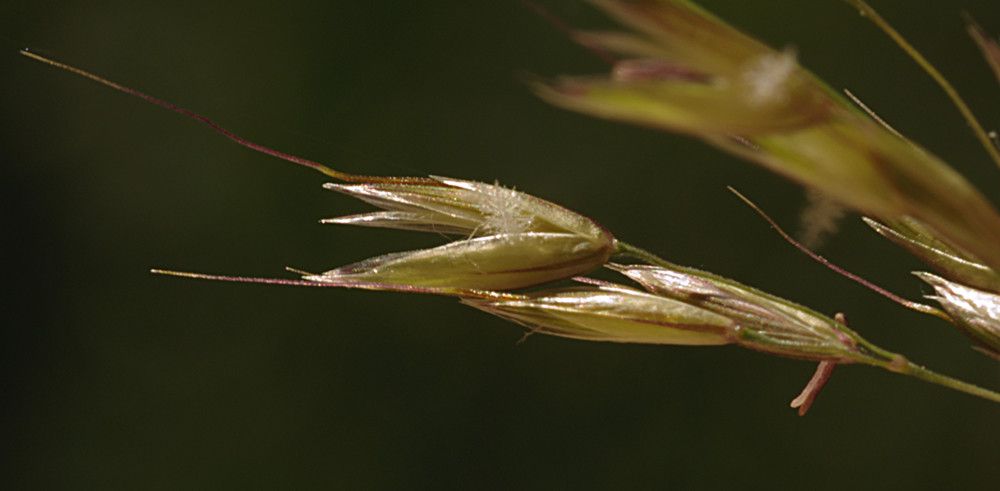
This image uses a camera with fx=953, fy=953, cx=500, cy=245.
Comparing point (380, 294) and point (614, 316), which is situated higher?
point (614, 316)

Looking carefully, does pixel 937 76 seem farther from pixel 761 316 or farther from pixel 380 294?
pixel 380 294

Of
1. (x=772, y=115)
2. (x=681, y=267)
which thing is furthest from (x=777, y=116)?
(x=681, y=267)

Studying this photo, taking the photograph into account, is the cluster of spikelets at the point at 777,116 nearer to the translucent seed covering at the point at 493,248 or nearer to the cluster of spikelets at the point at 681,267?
the cluster of spikelets at the point at 681,267

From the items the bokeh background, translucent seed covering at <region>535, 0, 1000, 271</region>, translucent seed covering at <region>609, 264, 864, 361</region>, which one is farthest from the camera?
the bokeh background

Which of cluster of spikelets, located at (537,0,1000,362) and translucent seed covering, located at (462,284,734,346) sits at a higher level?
cluster of spikelets, located at (537,0,1000,362)

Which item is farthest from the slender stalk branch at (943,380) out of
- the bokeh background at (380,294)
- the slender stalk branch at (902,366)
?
the bokeh background at (380,294)

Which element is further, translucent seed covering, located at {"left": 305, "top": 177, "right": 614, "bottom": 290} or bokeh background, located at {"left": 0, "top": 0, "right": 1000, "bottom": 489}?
bokeh background, located at {"left": 0, "top": 0, "right": 1000, "bottom": 489}

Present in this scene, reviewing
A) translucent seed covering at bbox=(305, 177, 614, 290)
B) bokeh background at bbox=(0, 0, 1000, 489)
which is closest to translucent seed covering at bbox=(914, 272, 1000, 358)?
translucent seed covering at bbox=(305, 177, 614, 290)

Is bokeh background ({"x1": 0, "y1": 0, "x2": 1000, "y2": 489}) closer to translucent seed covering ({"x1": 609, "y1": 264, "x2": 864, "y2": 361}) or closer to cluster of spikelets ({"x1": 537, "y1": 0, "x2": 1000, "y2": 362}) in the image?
translucent seed covering ({"x1": 609, "y1": 264, "x2": 864, "y2": 361})
